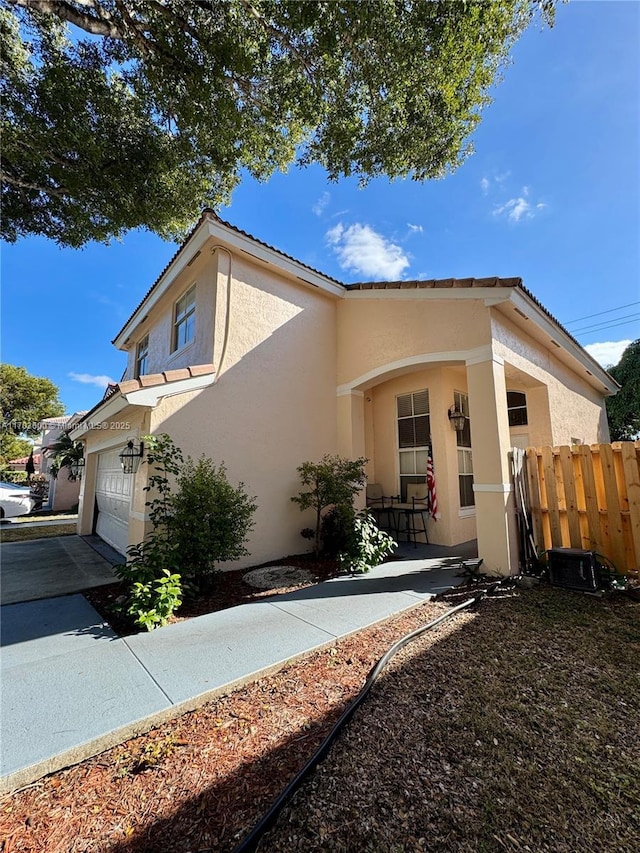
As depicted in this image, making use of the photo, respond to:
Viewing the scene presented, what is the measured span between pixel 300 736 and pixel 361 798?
0.64 meters

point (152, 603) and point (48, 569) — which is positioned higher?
point (152, 603)

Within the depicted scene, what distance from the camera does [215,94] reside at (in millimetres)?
6445

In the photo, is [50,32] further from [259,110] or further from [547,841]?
[547,841]

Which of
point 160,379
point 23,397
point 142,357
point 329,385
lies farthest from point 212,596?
point 23,397

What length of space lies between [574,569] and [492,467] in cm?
182

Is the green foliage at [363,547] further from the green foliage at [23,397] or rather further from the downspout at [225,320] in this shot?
the green foliage at [23,397]

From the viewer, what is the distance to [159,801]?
6.50ft

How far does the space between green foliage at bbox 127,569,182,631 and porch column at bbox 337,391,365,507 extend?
4784 mm

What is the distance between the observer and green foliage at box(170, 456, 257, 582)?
5.13 meters

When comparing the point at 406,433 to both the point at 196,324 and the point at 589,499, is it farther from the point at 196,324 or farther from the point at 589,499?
the point at 196,324

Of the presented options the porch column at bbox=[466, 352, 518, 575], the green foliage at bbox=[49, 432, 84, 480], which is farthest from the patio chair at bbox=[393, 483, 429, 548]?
the green foliage at bbox=[49, 432, 84, 480]

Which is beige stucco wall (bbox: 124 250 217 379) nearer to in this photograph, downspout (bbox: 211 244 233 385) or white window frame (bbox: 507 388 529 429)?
downspout (bbox: 211 244 233 385)

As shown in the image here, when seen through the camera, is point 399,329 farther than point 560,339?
No

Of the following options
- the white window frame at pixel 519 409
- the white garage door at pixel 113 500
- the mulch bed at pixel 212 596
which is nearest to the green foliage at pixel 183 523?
the mulch bed at pixel 212 596
